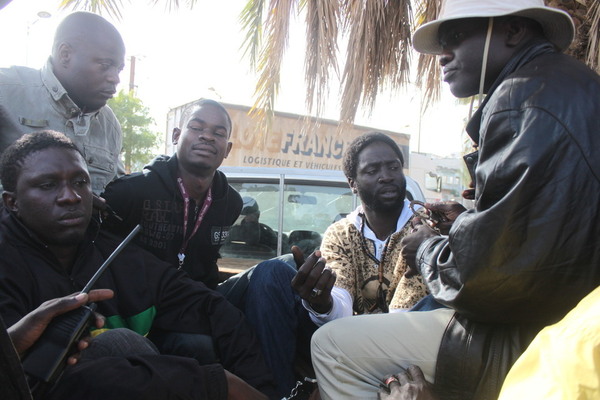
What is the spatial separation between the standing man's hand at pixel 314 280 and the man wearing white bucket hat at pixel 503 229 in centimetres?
28

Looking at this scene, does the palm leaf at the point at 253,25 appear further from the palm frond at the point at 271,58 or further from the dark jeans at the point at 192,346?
the dark jeans at the point at 192,346

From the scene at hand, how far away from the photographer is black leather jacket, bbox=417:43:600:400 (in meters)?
1.25

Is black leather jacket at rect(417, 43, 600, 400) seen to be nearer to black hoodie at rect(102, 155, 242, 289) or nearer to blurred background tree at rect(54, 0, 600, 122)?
black hoodie at rect(102, 155, 242, 289)

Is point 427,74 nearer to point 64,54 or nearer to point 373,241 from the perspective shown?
point 373,241

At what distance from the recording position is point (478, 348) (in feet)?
4.85

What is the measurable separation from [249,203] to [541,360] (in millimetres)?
4136

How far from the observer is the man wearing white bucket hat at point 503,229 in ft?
4.13

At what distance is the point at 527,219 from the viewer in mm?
1278

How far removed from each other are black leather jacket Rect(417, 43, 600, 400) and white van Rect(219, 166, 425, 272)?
3514mm

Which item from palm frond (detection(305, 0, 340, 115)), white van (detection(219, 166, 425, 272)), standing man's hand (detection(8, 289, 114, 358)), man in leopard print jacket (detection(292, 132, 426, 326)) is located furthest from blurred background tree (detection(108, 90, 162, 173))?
standing man's hand (detection(8, 289, 114, 358))

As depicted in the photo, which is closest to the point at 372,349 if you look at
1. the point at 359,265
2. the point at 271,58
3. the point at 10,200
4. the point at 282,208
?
the point at 359,265

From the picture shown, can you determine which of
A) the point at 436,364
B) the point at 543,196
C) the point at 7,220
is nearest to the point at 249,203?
the point at 7,220

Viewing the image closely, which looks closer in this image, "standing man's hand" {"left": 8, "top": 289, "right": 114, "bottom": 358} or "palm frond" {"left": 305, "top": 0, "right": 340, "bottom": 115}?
"standing man's hand" {"left": 8, "top": 289, "right": 114, "bottom": 358}

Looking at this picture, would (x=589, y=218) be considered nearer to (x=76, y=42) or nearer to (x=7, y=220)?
(x=7, y=220)
